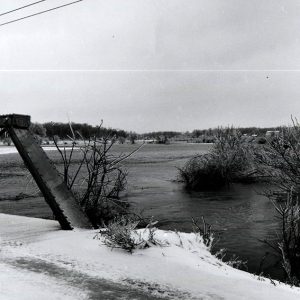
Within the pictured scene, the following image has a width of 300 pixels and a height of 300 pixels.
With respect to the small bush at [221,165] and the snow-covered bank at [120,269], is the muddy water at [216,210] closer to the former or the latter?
the small bush at [221,165]

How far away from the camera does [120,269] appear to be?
6.16 m

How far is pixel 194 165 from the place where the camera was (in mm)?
28000

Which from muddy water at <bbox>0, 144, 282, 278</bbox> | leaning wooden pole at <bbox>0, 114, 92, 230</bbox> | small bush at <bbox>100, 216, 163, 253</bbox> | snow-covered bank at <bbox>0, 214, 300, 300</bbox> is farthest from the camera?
muddy water at <bbox>0, 144, 282, 278</bbox>

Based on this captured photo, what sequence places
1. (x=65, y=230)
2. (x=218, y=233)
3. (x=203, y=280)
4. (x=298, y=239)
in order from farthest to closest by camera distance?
(x=218, y=233), (x=298, y=239), (x=65, y=230), (x=203, y=280)

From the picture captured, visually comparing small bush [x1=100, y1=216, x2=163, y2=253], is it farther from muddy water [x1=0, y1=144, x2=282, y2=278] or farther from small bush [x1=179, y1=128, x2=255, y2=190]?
small bush [x1=179, y1=128, x2=255, y2=190]

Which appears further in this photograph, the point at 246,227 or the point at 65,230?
the point at 246,227

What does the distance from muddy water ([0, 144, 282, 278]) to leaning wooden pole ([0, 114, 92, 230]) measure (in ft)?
15.5

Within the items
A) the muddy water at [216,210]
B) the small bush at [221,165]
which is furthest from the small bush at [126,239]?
the small bush at [221,165]

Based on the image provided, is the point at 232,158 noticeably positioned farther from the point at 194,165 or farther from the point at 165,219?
the point at 165,219

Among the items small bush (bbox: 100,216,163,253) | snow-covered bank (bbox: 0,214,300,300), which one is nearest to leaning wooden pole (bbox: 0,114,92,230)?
snow-covered bank (bbox: 0,214,300,300)

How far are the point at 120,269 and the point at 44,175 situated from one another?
3200mm

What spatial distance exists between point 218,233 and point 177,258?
733 centimetres

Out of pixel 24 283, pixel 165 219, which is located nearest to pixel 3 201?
pixel 165 219

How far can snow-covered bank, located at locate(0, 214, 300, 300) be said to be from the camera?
5316 mm
